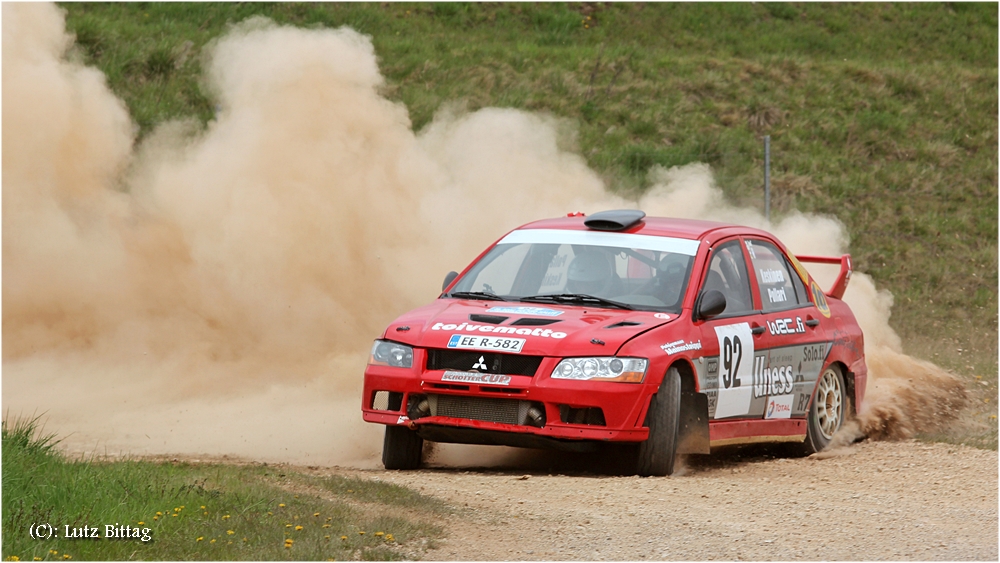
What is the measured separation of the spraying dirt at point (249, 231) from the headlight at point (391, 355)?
2415mm

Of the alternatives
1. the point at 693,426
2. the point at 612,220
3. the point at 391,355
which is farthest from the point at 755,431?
the point at 391,355

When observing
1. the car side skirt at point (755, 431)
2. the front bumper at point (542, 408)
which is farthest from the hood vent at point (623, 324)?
the car side skirt at point (755, 431)

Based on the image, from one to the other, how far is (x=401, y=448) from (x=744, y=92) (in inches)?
713

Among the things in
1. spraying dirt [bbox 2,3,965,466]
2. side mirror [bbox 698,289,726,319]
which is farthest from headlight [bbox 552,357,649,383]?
spraying dirt [bbox 2,3,965,466]

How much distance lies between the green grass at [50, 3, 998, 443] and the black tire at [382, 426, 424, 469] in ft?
31.8

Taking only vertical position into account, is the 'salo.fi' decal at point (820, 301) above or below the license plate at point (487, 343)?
above

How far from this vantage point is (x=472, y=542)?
17.7ft

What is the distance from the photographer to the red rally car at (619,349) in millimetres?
7020

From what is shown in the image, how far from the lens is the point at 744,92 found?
24.3 meters

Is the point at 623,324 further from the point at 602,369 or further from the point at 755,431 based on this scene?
the point at 755,431

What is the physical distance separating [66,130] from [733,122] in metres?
13.2

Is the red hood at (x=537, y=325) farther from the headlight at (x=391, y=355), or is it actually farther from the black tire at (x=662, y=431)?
the black tire at (x=662, y=431)

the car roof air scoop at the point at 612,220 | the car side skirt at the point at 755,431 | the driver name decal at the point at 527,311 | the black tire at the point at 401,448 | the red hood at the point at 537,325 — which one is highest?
the car roof air scoop at the point at 612,220

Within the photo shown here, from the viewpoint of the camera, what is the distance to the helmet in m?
7.95
